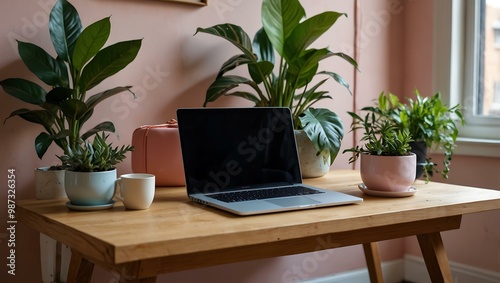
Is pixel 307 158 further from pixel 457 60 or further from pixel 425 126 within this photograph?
pixel 457 60

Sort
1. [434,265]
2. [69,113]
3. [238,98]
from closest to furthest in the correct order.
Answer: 1. [69,113]
2. [434,265]
3. [238,98]

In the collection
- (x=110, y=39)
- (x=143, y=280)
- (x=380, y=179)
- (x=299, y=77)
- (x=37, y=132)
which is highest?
(x=110, y=39)

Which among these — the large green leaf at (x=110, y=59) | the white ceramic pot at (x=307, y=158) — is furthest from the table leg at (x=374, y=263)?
the large green leaf at (x=110, y=59)

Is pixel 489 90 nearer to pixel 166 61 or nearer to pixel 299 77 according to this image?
pixel 299 77

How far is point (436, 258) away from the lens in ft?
5.68

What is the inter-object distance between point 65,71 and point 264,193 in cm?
64

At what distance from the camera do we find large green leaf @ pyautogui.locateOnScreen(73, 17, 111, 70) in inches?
59.9

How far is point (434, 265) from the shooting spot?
1.75 m

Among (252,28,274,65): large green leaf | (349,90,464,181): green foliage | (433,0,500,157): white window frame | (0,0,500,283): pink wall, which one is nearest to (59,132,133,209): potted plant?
(0,0,500,283): pink wall

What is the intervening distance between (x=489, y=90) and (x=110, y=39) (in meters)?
1.56

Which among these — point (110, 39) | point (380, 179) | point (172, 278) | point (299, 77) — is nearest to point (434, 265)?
point (380, 179)

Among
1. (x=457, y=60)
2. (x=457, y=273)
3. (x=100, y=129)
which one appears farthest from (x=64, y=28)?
(x=457, y=273)

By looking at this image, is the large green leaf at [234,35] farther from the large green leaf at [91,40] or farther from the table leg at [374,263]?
the table leg at [374,263]

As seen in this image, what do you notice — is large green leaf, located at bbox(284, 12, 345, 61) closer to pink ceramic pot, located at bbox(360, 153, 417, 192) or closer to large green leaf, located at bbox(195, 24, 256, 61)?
large green leaf, located at bbox(195, 24, 256, 61)
